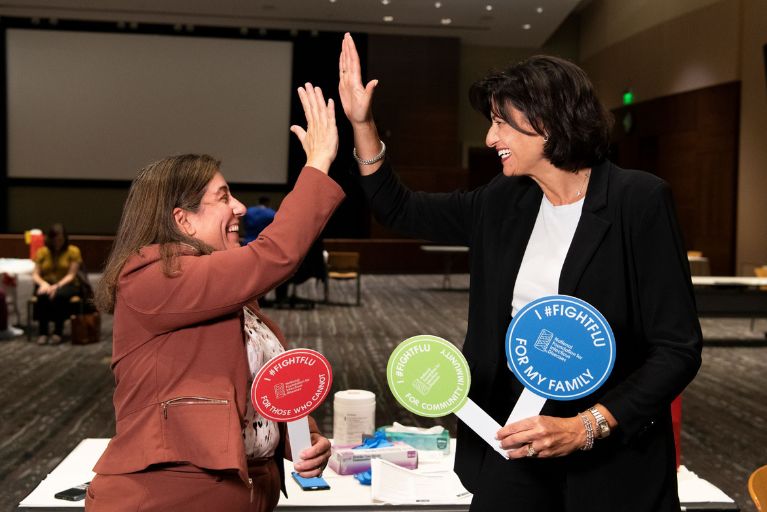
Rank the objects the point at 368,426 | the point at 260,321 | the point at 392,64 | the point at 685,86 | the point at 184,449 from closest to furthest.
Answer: the point at 184,449 → the point at 260,321 → the point at 368,426 → the point at 685,86 → the point at 392,64

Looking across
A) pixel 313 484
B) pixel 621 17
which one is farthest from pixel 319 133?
pixel 621 17

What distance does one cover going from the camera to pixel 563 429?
55.6 inches

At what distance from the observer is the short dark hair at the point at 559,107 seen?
153 cm

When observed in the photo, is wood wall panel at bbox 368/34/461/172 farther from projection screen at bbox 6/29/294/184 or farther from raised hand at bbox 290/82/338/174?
raised hand at bbox 290/82/338/174

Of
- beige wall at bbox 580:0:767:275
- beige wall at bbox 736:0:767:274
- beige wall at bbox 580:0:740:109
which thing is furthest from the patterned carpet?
beige wall at bbox 580:0:740:109

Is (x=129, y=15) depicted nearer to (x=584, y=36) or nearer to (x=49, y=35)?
(x=49, y=35)

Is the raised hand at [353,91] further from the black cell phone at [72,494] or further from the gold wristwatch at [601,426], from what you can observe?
the black cell phone at [72,494]

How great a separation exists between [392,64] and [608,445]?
16.3 meters

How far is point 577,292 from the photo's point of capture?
151cm

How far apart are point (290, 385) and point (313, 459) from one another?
19cm

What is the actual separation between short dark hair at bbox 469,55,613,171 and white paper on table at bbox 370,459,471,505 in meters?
1.06

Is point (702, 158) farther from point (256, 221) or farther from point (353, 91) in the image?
point (353, 91)

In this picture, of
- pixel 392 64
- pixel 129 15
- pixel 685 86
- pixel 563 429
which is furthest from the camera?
pixel 392 64

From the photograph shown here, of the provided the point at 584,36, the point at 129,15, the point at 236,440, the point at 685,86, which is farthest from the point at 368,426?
the point at 584,36
